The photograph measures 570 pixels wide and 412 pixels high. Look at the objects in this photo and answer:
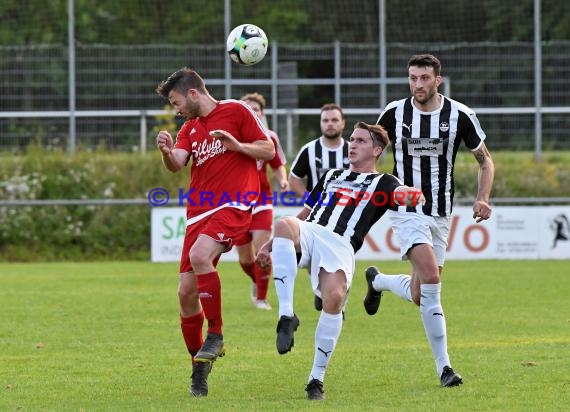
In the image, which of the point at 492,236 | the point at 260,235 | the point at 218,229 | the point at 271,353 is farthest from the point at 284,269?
the point at 492,236

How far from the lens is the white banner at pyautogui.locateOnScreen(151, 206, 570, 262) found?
20562 millimetres

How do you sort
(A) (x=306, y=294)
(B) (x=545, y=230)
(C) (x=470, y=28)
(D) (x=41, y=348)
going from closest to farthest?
(D) (x=41, y=348), (A) (x=306, y=294), (B) (x=545, y=230), (C) (x=470, y=28)

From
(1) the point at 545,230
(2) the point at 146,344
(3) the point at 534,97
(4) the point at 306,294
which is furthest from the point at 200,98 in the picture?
(3) the point at 534,97

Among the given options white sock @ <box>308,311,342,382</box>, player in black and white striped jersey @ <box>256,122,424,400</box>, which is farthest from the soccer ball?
white sock @ <box>308,311,342,382</box>

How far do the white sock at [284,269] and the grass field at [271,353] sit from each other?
0.62 meters

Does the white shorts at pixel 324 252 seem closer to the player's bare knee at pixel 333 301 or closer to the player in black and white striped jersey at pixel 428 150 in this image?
the player's bare knee at pixel 333 301

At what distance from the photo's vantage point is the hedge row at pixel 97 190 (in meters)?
22.1

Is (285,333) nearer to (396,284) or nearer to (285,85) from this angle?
(396,284)

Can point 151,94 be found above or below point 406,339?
above

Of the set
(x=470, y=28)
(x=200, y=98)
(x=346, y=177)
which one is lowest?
(x=346, y=177)

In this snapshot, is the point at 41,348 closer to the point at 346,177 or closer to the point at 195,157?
the point at 195,157

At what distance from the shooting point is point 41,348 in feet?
33.3

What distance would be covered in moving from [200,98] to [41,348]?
324 cm

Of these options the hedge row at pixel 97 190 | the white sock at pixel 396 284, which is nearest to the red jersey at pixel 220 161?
the white sock at pixel 396 284
